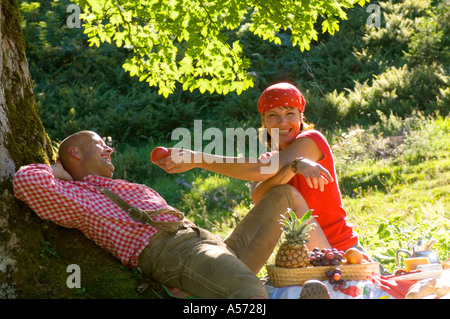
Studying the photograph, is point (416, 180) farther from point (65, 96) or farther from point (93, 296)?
point (65, 96)

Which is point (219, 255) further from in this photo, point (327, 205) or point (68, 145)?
point (68, 145)

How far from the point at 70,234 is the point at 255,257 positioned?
1.26 meters

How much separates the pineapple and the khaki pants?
0.77 ft

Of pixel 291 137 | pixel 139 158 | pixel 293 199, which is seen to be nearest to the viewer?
pixel 293 199

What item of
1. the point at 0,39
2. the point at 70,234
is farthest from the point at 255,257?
the point at 0,39

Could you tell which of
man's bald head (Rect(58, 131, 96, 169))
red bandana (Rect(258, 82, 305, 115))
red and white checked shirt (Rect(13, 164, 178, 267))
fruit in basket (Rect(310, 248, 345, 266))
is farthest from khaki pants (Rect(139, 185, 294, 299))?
man's bald head (Rect(58, 131, 96, 169))

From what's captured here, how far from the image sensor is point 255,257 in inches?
155

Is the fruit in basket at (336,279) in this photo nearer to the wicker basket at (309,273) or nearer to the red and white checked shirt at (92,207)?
the wicker basket at (309,273)

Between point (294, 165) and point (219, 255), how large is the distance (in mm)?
955

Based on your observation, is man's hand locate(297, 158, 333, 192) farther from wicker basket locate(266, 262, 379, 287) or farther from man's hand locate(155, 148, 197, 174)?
man's hand locate(155, 148, 197, 174)

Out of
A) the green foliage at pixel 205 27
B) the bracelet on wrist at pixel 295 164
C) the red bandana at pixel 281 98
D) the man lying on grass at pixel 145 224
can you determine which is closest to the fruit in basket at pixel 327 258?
the man lying on grass at pixel 145 224

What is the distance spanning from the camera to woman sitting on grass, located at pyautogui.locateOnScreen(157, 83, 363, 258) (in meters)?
4.05

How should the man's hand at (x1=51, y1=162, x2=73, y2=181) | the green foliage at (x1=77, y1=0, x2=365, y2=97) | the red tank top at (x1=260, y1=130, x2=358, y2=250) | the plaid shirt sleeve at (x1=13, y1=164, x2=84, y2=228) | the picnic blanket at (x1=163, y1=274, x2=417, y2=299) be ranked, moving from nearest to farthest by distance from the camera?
the plaid shirt sleeve at (x1=13, y1=164, x2=84, y2=228), the picnic blanket at (x1=163, y1=274, x2=417, y2=299), the man's hand at (x1=51, y1=162, x2=73, y2=181), the red tank top at (x1=260, y1=130, x2=358, y2=250), the green foliage at (x1=77, y1=0, x2=365, y2=97)
